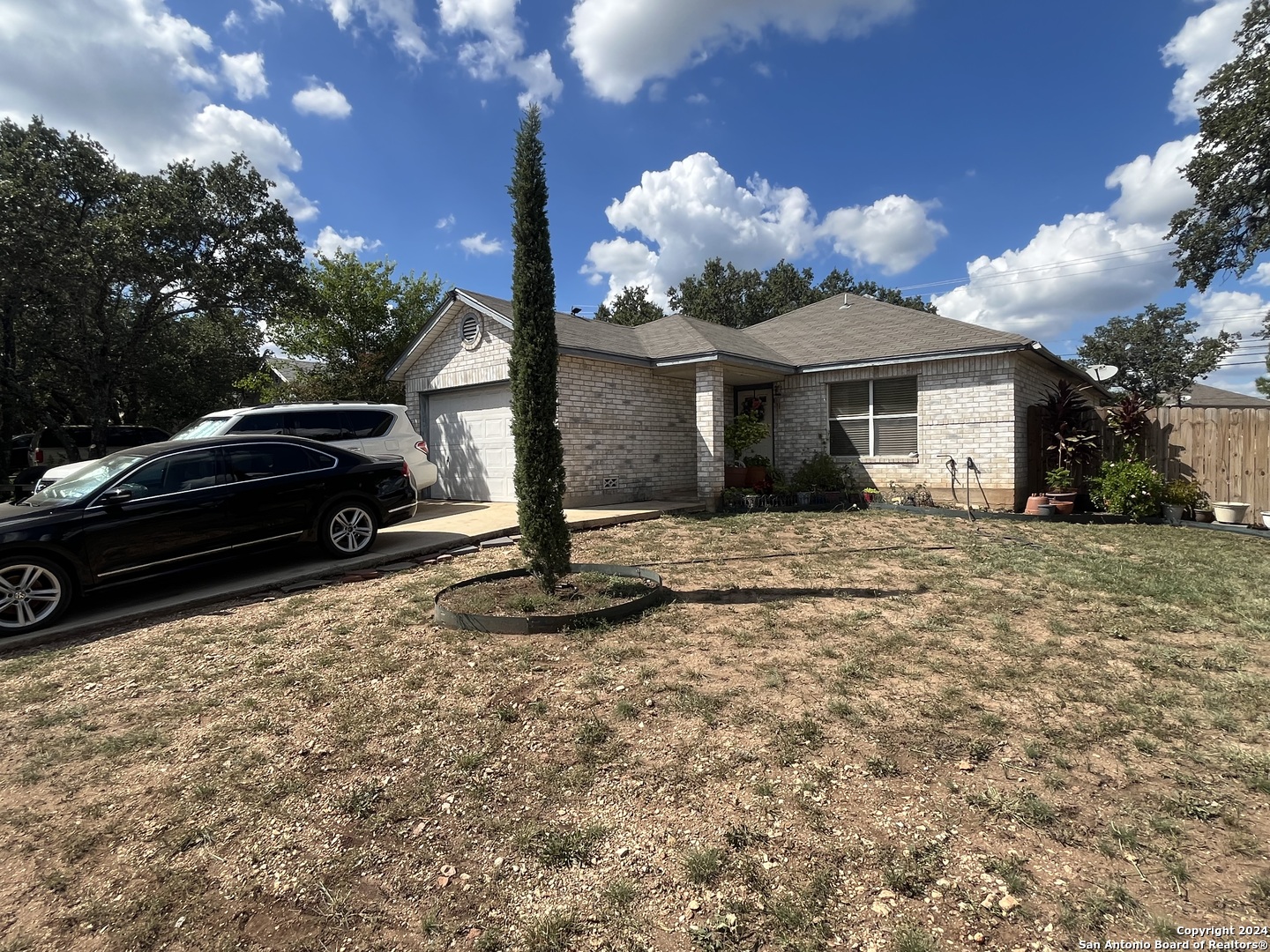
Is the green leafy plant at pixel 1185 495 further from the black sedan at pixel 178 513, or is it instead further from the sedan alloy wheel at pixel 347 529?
the sedan alloy wheel at pixel 347 529

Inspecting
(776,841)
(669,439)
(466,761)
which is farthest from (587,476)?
(776,841)

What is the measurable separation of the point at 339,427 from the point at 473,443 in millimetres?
3057

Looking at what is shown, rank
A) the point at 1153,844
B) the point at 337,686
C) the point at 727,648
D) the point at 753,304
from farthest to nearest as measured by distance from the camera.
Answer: the point at 753,304
the point at 727,648
the point at 337,686
the point at 1153,844

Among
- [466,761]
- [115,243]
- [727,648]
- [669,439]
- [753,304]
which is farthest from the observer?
[753,304]

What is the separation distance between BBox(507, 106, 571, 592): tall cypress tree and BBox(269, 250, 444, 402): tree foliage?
12915 mm

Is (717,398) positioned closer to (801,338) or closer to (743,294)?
(801,338)

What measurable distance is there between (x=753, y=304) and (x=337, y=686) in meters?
36.1

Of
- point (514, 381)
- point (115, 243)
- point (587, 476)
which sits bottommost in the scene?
point (587, 476)

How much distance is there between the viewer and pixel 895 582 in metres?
5.64

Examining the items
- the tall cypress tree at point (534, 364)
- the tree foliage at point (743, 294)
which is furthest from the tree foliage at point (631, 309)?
the tall cypress tree at point (534, 364)

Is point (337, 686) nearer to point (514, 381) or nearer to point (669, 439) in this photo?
point (514, 381)

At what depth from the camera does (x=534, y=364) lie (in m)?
4.82

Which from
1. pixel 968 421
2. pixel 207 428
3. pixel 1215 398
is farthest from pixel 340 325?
pixel 1215 398

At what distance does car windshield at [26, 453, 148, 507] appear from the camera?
16.6ft
